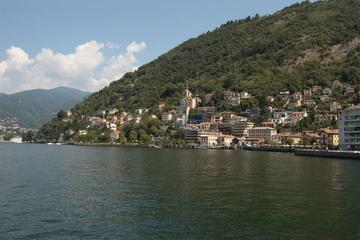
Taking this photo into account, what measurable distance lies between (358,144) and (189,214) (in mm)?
84017

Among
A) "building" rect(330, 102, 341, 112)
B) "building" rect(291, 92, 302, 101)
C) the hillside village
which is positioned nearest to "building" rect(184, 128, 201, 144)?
the hillside village

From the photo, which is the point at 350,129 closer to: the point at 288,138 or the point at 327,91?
the point at 288,138

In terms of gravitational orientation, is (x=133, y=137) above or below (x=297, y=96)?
below

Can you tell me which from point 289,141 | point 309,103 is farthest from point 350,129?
point 309,103

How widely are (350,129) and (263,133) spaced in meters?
59.9

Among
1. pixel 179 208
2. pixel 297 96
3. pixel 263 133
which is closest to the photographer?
pixel 179 208

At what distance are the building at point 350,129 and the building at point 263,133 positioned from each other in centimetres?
5239

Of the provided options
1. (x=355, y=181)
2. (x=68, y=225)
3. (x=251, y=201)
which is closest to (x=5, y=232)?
(x=68, y=225)

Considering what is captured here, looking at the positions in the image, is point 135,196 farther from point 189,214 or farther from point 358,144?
point 358,144

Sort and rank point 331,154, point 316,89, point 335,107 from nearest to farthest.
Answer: point 331,154
point 335,107
point 316,89

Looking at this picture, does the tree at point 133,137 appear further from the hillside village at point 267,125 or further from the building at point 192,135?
the building at point 192,135

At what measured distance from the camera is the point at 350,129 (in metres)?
104

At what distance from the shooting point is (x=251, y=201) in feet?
102

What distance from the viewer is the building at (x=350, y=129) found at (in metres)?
102
